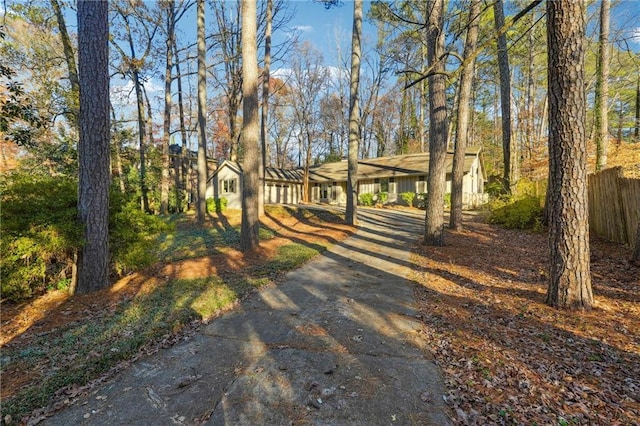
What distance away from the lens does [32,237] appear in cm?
425

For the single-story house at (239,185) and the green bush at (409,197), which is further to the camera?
the single-story house at (239,185)

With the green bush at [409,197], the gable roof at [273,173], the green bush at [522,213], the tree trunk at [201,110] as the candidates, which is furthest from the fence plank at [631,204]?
the gable roof at [273,173]

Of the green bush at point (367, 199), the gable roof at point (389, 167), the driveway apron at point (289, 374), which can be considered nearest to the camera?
the driveway apron at point (289, 374)

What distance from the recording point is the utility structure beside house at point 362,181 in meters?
21.6

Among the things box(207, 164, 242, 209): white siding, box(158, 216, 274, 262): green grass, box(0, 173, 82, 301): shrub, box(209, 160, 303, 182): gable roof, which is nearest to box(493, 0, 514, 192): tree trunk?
Answer: box(158, 216, 274, 262): green grass

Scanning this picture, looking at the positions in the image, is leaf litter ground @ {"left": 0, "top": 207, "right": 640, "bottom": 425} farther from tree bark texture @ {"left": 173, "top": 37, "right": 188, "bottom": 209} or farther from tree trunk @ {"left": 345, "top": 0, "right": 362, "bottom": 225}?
tree bark texture @ {"left": 173, "top": 37, "right": 188, "bottom": 209}

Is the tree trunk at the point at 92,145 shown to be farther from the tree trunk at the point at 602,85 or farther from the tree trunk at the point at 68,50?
the tree trunk at the point at 602,85

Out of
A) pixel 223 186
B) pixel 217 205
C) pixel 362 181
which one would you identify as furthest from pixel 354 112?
pixel 223 186

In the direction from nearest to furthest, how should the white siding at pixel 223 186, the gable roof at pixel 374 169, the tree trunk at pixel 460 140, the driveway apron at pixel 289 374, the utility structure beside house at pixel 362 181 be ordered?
the driveway apron at pixel 289 374 → the tree trunk at pixel 460 140 → the utility structure beside house at pixel 362 181 → the gable roof at pixel 374 169 → the white siding at pixel 223 186

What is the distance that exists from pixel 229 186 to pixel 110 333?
70.5 feet

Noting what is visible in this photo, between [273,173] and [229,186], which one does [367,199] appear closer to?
[273,173]

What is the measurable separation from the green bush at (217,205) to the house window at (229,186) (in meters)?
1.10

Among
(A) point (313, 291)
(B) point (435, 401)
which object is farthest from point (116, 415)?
(A) point (313, 291)

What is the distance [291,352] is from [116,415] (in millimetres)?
1564
